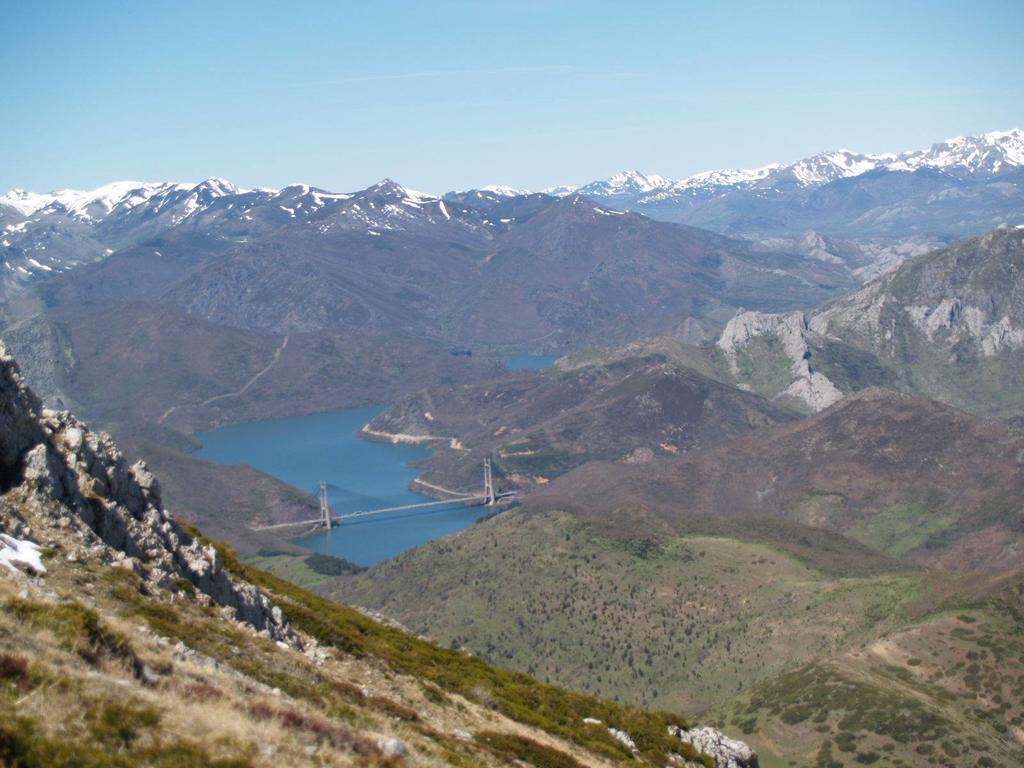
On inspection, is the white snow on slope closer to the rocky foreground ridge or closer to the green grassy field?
the rocky foreground ridge

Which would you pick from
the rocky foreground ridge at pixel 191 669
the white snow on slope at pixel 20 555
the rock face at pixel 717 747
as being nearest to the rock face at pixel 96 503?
the rocky foreground ridge at pixel 191 669

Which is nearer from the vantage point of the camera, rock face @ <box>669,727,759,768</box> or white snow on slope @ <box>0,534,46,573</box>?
white snow on slope @ <box>0,534,46,573</box>

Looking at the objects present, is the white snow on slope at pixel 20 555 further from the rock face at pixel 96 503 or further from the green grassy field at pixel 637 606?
the green grassy field at pixel 637 606

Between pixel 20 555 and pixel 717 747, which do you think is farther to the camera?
pixel 717 747

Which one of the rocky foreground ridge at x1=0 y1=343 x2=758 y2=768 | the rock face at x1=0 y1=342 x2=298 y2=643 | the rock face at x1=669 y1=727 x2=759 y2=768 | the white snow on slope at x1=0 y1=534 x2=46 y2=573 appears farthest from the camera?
the rock face at x1=669 y1=727 x2=759 y2=768

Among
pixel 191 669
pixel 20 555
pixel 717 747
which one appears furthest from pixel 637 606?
pixel 191 669

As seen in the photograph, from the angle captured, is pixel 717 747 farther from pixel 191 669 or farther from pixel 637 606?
pixel 637 606

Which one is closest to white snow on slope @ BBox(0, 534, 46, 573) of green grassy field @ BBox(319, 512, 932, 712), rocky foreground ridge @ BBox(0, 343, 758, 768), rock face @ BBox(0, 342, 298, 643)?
rocky foreground ridge @ BBox(0, 343, 758, 768)
